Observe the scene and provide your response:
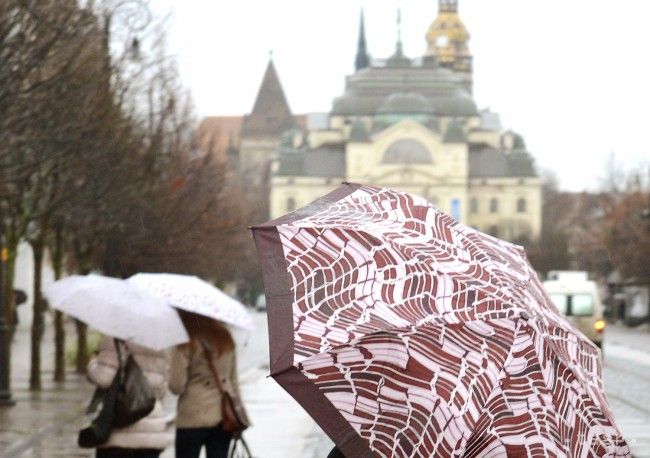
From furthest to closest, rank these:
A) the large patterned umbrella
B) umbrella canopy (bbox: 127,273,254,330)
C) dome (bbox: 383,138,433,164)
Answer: dome (bbox: 383,138,433,164) < umbrella canopy (bbox: 127,273,254,330) < the large patterned umbrella

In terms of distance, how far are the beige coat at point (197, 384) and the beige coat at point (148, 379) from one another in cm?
34

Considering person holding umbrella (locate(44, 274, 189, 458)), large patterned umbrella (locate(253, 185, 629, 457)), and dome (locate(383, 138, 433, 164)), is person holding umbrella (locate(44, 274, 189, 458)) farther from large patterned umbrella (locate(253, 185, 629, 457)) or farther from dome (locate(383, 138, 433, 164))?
dome (locate(383, 138, 433, 164))

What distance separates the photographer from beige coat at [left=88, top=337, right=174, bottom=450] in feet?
29.9

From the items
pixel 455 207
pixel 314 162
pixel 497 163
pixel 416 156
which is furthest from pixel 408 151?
pixel 497 163

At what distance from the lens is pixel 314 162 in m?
182

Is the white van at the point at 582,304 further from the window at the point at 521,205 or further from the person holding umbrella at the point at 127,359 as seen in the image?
the window at the point at 521,205

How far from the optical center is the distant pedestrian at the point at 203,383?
9.70 meters

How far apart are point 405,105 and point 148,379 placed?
6875 inches

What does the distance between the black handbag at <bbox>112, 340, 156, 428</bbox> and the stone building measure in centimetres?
16151

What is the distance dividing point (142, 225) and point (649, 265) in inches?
1588

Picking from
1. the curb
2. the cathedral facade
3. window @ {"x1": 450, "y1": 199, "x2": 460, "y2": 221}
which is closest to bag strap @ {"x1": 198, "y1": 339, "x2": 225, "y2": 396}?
the curb

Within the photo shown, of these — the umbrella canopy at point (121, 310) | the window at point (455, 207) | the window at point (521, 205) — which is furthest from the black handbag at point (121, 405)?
the window at point (521, 205)

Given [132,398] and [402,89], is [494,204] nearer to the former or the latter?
[402,89]

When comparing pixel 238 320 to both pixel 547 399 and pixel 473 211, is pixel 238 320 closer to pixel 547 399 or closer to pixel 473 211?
pixel 547 399
